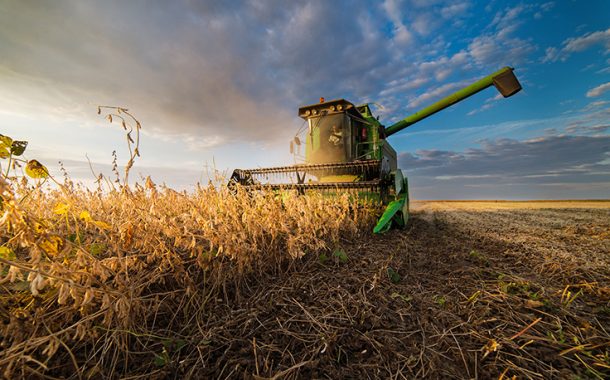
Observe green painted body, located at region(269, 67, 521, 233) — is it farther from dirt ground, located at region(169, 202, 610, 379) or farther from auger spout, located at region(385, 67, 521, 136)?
dirt ground, located at region(169, 202, 610, 379)

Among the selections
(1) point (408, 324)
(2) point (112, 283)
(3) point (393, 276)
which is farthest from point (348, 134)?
(2) point (112, 283)

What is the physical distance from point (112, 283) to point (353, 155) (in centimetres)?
636

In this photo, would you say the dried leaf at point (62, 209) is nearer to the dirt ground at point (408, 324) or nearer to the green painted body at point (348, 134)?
the dirt ground at point (408, 324)

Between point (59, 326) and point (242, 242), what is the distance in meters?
1.09

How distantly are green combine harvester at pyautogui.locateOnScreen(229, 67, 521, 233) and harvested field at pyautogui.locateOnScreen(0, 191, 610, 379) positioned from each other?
2.23m

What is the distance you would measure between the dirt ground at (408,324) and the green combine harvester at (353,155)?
2029 mm

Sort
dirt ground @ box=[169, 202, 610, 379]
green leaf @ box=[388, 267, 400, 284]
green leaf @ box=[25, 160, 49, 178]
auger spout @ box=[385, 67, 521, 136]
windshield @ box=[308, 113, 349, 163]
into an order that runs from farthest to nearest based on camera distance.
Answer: auger spout @ box=[385, 67, 521, 136], windshield @ box=[308, 113, 349, 163], green leaf @ box=[388, 267, 400, 284], dirt ground @ box=[169, 202, 610, 379], green leaf @ box=[25, 160, 49, 178]

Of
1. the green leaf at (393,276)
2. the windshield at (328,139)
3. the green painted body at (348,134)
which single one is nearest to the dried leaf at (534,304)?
the green leaf at (393,276)

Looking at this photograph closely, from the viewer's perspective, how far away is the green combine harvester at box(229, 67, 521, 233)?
5.02 m

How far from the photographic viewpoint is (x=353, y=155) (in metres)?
7.05

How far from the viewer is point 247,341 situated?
1419 millimetres

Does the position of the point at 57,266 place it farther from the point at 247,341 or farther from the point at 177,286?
the point at 247,341

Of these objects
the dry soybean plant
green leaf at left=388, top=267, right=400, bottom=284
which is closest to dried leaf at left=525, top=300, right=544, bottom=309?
green leaf at left=388, top=267, right=400, bottom=284

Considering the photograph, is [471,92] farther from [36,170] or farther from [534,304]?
[36,170]
